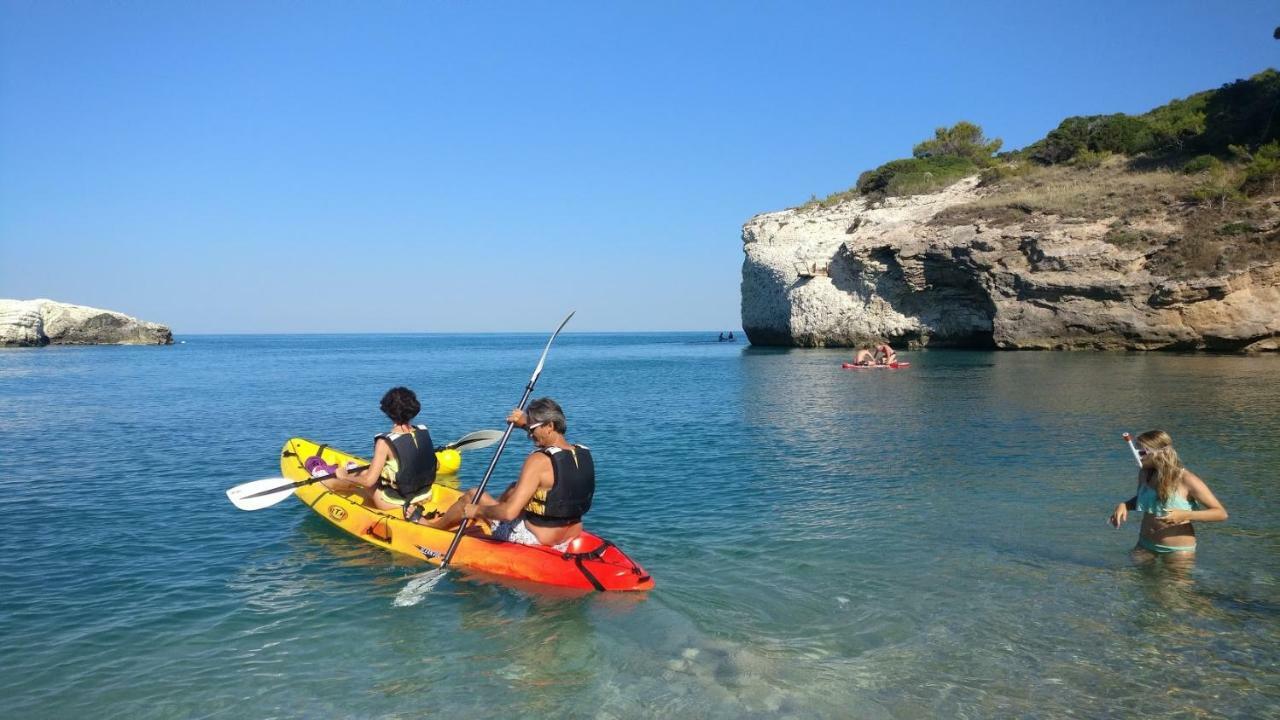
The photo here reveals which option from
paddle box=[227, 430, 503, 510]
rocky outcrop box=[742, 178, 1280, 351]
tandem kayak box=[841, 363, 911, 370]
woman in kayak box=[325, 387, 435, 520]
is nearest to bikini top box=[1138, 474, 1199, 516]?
woman in kayak box=[325, 387, 435, 520]

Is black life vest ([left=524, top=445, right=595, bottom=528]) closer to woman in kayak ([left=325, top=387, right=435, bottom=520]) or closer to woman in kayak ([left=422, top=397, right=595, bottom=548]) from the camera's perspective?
woman in kayak ([left=422, top=397, right=595, bottom=548])

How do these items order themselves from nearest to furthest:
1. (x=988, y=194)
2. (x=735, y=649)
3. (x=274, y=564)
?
(x=735, y=649), (x=274, y=564), (x=988, y=194)

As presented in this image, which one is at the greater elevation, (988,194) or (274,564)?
(988,194)

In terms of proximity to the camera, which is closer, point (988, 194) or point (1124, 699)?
point (1124, 699)

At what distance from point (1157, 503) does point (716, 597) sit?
425cm

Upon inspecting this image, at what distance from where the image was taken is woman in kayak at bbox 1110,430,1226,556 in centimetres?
683

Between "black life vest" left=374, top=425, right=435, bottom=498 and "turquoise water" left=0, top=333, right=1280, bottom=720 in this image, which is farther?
"black life vest" left=374, top=425, right=435, bottom=498

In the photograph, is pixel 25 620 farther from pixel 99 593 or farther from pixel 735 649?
pixel 735 649

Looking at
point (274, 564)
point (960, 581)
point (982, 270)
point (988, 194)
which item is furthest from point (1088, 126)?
point (274, 564)

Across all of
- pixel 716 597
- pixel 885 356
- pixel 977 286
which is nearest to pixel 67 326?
pixel 885 356

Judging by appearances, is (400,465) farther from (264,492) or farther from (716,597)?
(716,597)

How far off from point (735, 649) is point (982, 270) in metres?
37.8

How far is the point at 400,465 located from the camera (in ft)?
28.7

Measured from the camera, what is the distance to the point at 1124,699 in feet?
16.2
